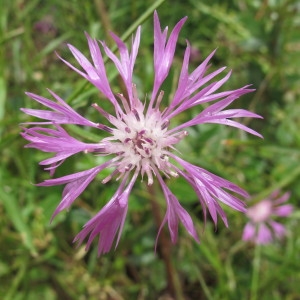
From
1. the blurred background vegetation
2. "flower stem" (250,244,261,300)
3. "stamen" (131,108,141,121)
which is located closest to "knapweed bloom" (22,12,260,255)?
"stamen" (131,108,141,121)

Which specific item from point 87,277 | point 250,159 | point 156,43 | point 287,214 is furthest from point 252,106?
point 156,43

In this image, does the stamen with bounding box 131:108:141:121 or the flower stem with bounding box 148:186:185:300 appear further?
the flower stem with bounding box 148:186:185:300

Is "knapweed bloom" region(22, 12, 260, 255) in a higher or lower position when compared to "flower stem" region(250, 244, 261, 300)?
higher

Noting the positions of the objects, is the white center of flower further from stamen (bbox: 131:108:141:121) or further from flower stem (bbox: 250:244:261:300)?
flower stem (bbox: 250:244:261:300)

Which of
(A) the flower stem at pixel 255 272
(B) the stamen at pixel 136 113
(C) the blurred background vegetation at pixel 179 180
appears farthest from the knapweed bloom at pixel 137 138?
(A) the flower stem at pixel 255 272

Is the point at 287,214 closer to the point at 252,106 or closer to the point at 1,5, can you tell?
the point at 252,106

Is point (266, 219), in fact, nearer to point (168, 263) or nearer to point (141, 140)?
point (168, 263)
